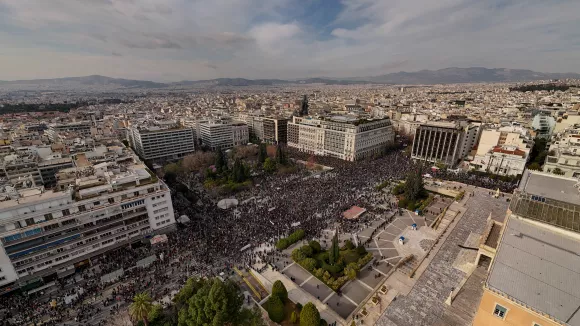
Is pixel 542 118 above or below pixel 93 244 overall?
above

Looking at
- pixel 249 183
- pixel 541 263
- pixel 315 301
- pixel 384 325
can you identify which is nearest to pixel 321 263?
pixel 315 301

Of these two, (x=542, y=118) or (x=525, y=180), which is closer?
(x=525, y=180)

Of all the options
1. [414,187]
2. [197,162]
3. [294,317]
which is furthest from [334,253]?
[197,162]

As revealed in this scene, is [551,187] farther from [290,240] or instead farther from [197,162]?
[197,162]

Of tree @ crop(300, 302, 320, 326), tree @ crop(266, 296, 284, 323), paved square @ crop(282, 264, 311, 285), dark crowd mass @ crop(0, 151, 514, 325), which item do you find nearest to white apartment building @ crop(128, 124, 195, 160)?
dark crowd mass @ crop(0, 151, 514, 325)

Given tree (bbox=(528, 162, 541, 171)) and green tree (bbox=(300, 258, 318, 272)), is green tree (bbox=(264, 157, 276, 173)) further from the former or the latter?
tree (bbox=(528, 162, 541, 171))

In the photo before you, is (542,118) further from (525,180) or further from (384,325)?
(384,325)

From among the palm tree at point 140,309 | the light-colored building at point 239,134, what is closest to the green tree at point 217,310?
the palm tree at point 140,309
